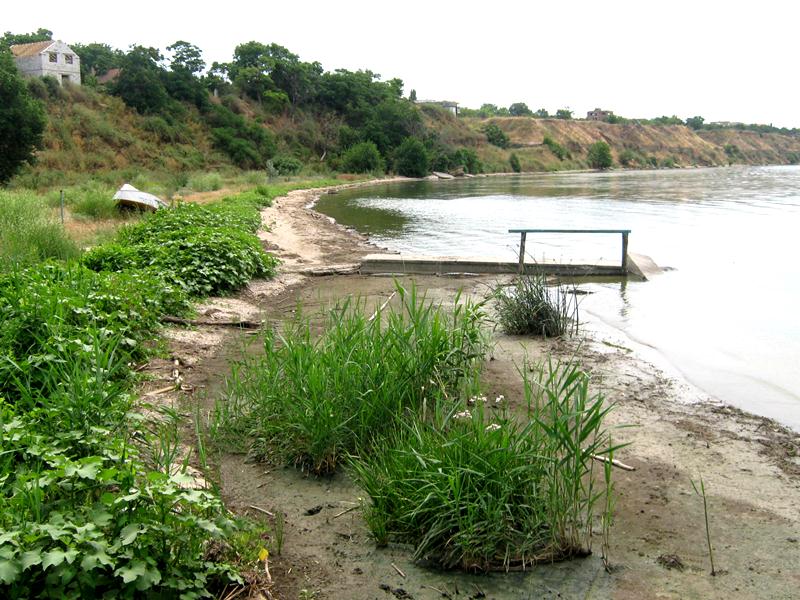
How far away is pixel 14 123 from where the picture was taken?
30578mm

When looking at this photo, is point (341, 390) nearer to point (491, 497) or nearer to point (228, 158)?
point (491, 497)

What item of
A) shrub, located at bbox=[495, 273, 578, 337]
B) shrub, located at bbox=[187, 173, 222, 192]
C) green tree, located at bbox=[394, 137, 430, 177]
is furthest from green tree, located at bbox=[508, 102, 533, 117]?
shrub, located at bbox=[495, 273, 578, 337]

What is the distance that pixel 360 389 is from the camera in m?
4.92

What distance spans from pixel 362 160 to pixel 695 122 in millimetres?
118457

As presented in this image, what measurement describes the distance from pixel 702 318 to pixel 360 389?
334 inches

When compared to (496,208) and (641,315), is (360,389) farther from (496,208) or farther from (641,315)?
(496,208)

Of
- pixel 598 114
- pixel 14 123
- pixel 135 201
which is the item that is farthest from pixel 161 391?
pixel 598 114

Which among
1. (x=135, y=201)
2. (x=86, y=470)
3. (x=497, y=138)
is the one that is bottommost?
(x=86, y=470)

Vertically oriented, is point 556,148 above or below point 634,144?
below

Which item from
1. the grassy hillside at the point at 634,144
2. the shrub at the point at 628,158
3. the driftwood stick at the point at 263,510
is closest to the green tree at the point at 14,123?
the driftwood stick at the point at 263,510

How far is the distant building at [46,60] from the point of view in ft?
171

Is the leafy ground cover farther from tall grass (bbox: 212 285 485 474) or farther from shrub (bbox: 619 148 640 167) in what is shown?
shrub (bbox: 619 148 640 167)

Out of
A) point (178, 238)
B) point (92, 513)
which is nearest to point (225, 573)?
point (92, 513)

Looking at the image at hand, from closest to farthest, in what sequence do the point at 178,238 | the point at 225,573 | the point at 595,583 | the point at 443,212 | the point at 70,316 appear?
1. the point at 225,573
2. the point at 595,583
3. the point at 70,316
4. the point at 178,238
5. the point at 443,212
